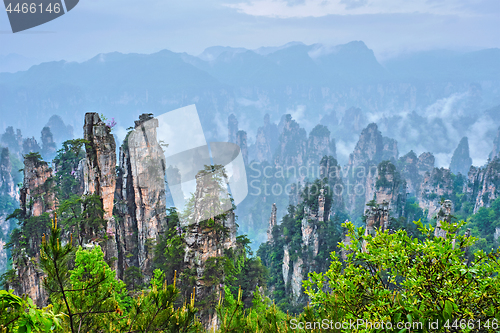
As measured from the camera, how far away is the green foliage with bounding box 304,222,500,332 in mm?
4138

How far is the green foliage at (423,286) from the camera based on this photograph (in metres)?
4.14

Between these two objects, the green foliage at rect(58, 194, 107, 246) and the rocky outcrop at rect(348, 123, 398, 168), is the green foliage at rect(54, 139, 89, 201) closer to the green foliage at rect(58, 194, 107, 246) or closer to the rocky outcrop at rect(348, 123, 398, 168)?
the green foliage at rect(58, 194, 107, 246)

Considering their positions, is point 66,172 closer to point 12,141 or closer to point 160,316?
point 160,316

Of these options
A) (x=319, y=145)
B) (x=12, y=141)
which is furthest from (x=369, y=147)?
(x=12, y=141)

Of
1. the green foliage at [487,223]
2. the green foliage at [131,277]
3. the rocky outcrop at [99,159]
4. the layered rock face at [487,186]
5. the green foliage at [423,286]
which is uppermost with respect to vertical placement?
the rocky outcrop at [99,159]

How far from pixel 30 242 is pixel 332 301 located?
23.3 m

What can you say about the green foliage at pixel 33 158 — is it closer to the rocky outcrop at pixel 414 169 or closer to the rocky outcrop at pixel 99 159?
the rocky outcrop at pixel 99 159

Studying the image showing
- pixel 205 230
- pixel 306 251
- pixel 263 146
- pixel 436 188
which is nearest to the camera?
pixel 205 230

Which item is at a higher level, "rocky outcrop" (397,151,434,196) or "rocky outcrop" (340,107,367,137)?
"rocky outcrop" (340,107,367,137)

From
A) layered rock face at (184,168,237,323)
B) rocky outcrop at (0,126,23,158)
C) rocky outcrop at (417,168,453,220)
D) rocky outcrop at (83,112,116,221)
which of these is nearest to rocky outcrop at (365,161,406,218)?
rocky outcrop at (417,168,453,220)

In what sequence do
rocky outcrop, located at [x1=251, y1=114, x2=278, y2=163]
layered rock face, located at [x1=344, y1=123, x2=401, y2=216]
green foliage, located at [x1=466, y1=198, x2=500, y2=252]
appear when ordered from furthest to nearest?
rocky outcrop, located at [x1=251, y1=114, x2=278, y2=163] → layered rock face, located at [x1=344, y1=123, x2=401, y2=216] → green foliage, located at [x1=466, y1=198, x2=500, y2=252]

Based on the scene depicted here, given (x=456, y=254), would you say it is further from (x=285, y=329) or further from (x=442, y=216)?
(x=442, y=216)

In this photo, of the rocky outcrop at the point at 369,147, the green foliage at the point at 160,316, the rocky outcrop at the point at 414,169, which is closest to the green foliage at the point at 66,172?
the green foliage at the point at 160,316

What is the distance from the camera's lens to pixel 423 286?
14.6 feet
